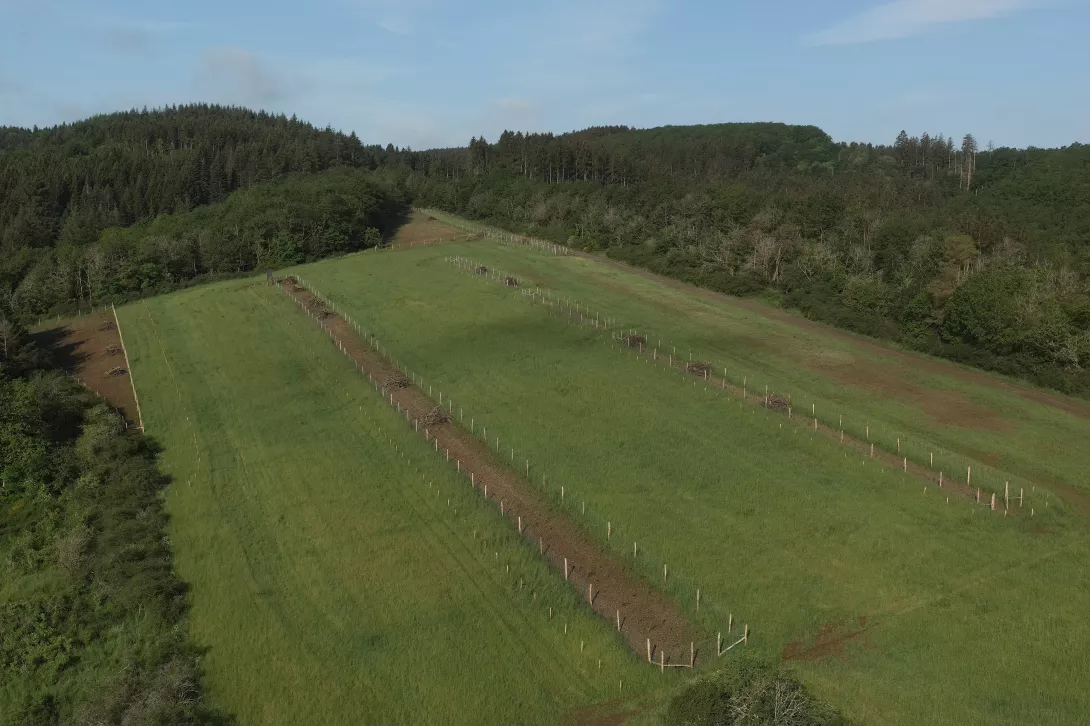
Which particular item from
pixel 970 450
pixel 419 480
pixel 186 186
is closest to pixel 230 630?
pixel 419 480

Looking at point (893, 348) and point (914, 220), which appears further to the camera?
point (914, 220)

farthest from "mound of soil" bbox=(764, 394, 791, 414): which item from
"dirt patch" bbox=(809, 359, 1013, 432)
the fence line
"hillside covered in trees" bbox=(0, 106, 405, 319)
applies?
"hillside covered in trees" bbox=(0, 106, 405, 319)

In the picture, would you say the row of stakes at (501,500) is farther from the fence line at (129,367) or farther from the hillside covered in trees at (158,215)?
the hillside covered in trees at (158,215)

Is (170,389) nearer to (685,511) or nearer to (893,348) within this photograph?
(685,511)

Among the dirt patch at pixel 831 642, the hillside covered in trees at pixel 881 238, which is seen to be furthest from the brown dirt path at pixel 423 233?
the dirt patch at pixel 831 642

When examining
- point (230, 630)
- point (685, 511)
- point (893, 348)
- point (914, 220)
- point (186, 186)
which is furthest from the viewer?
point (186, 186)

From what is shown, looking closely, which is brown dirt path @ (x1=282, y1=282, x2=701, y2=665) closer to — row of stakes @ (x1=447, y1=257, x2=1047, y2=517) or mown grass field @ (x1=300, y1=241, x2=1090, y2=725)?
mown grass field @ (x1=300, y1=241, x2=1090, y2=725)

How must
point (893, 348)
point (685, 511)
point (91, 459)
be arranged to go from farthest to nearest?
point (893, 348) → point (91, 459) → point (685, 511)
